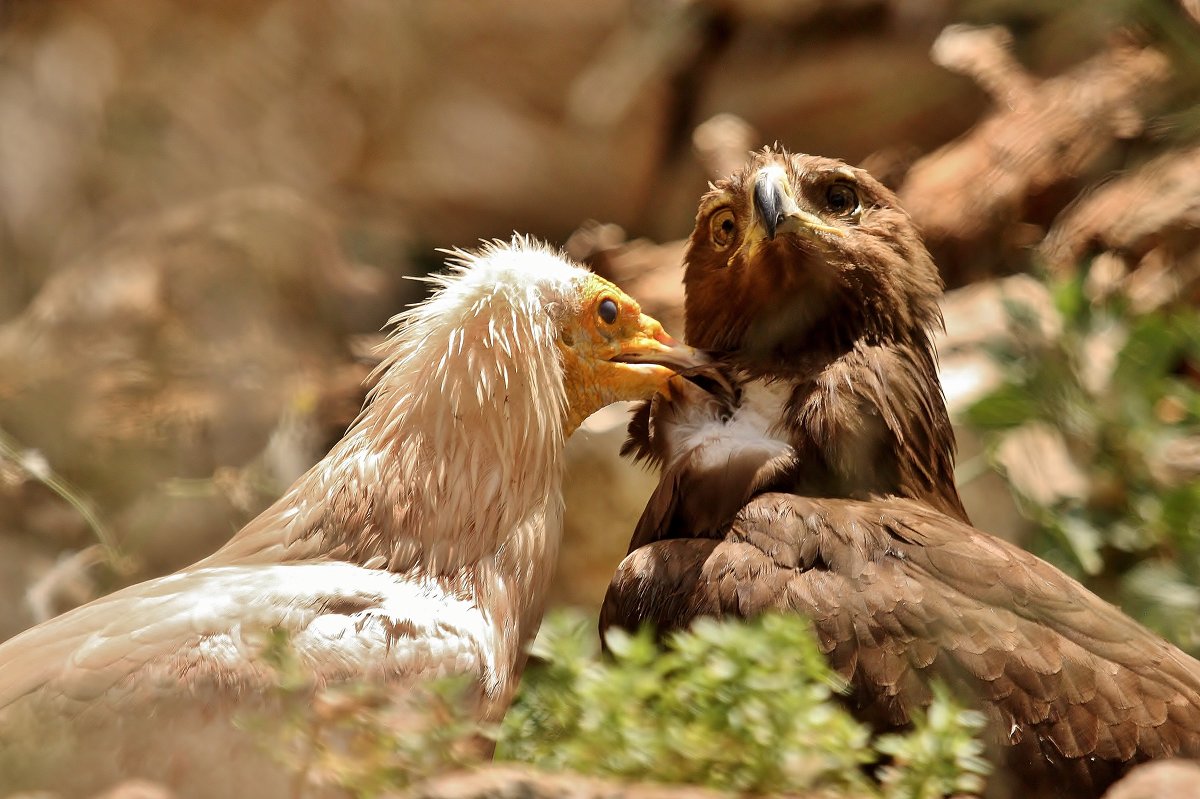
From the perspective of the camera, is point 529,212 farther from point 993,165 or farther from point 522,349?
point 522,349

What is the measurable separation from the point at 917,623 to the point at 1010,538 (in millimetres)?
2609

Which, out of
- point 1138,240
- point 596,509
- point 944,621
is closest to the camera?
point 944,621

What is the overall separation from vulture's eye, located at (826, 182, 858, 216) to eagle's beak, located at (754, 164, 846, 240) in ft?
0.58

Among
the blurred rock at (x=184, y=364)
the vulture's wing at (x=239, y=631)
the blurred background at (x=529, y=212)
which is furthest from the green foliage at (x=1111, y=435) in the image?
the vulture's wing at (x=239, y=631)

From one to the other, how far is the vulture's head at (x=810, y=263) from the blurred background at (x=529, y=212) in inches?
16.2

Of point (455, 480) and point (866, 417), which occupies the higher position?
point (866, 417)

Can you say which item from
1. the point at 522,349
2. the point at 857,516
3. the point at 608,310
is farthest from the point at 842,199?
the point at 522,349

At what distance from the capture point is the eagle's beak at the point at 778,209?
3.51 metres

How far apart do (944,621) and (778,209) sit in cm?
117

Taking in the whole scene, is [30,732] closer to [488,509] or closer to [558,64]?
[488,509]

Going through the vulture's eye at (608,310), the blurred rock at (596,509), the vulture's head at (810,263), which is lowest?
the blurred rock at (596,509)

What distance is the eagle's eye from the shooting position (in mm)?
3857

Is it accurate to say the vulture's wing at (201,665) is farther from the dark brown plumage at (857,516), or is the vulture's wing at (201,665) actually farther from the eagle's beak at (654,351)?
the eagle's beak at (654,351)

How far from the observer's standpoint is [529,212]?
757 centimetres
